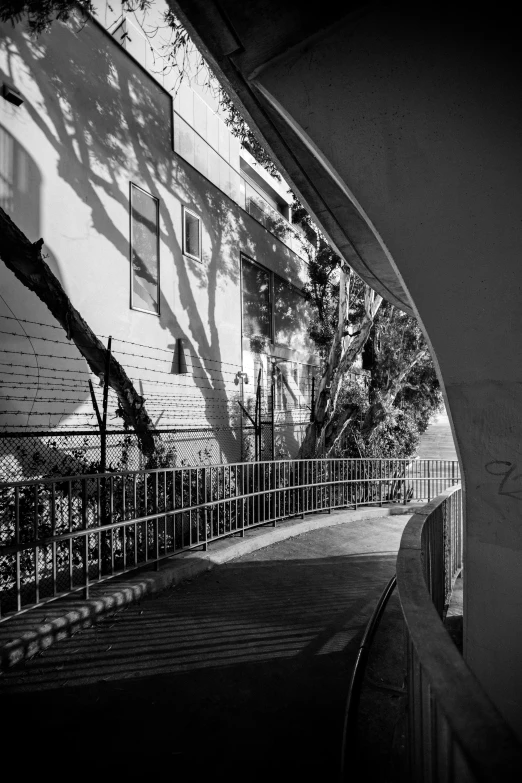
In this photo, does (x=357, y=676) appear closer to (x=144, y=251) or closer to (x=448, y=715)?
(x=448, y=715)

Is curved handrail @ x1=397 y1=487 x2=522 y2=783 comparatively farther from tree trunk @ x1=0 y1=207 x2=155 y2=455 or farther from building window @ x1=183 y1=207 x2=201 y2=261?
building window @ x1=183 y1=207 x2=201 y2=261

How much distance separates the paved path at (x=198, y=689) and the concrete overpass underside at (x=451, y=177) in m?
1.43

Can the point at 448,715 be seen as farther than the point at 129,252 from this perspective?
No

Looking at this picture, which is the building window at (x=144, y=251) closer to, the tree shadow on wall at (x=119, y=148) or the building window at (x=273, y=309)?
the tree shadow on wall at (x=119, y=148)

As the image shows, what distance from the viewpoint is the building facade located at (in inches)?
295

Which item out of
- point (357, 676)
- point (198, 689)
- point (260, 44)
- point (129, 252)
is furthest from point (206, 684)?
point (129, 252)

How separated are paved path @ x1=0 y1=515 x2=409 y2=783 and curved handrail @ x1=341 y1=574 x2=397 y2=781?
8 cm

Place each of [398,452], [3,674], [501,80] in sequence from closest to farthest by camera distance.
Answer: [501,80] → [3,674] → [398,452]

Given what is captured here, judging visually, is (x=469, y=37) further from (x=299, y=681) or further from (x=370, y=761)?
(x=299, y=681)

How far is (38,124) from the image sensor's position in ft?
25.9

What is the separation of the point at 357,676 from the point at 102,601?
2.64 m

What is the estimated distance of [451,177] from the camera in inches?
101

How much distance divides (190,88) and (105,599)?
12.4 meters

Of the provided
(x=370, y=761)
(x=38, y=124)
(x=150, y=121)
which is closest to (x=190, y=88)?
(x=150, y=121)
